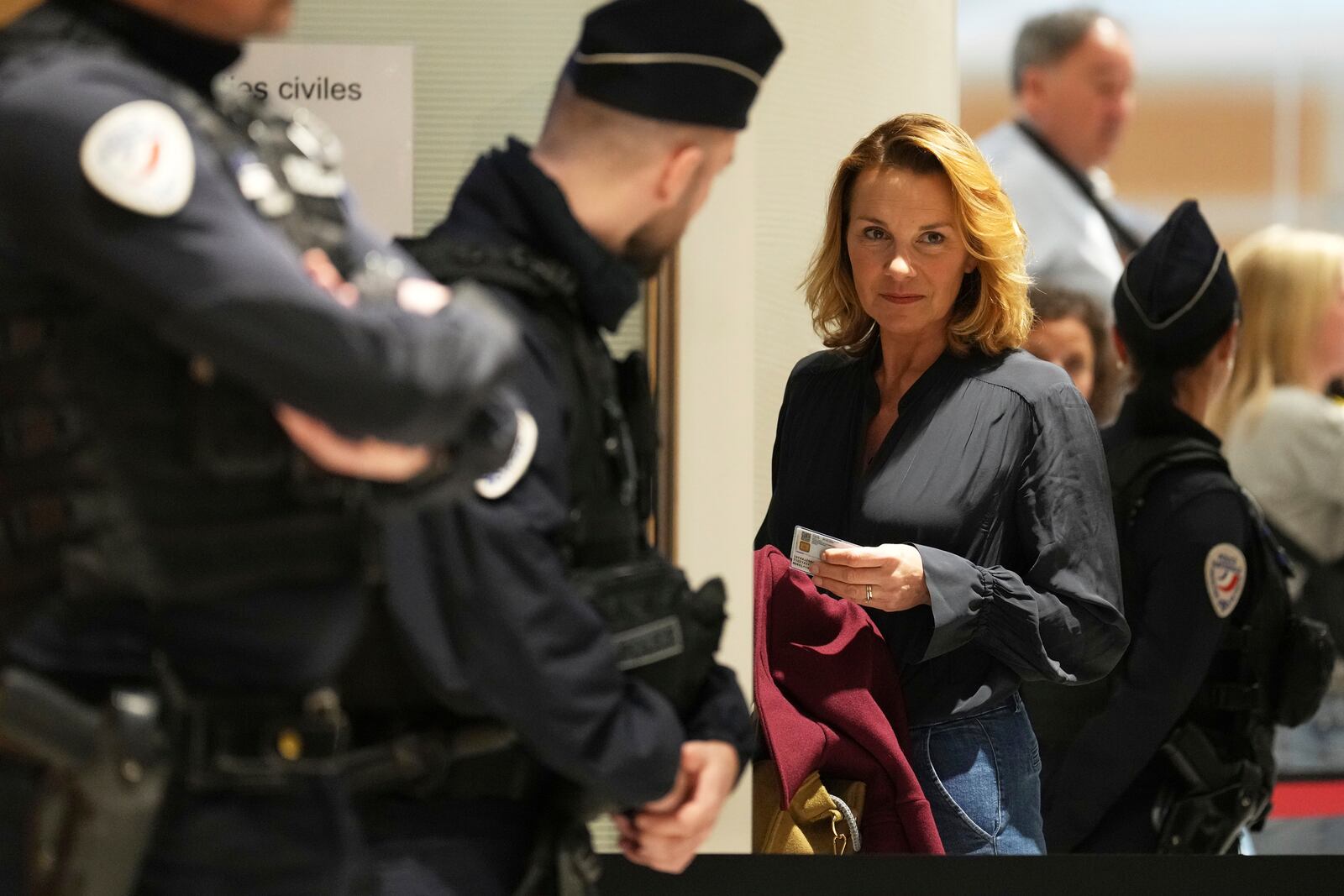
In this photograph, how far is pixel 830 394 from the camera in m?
2.37

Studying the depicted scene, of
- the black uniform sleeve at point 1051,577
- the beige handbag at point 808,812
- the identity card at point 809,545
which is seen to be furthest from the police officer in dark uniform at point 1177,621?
the identity card at point 809,545

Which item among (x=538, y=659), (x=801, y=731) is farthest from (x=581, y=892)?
(x=801, y=731)

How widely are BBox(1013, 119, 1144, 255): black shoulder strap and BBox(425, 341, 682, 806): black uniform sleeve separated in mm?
2140

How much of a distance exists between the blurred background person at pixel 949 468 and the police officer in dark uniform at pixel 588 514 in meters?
0.75

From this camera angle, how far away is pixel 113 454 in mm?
1233

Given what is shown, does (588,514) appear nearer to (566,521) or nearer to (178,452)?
(566,521)

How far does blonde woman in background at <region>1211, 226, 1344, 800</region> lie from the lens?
3.57 meters

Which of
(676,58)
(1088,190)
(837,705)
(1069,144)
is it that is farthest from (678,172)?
(1069,144)

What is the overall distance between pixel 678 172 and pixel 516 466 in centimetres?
35

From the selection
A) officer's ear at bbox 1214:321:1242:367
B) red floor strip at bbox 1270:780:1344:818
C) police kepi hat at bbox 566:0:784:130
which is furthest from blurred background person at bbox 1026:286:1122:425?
red floor strip at bbox 1270:780:1344:818

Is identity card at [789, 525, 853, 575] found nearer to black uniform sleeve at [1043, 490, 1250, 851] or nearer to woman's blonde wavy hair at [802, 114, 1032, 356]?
woman's blonde wavy hair at [802, 114, 1032, 356]

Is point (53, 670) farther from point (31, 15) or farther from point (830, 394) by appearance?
point (830, 394)

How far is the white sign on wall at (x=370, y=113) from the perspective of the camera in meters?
2.12

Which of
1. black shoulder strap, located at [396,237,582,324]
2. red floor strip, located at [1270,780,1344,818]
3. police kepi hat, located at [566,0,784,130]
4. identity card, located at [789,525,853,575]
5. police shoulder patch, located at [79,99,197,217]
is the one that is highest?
police kepi hat, located at [566,0,784,130]
